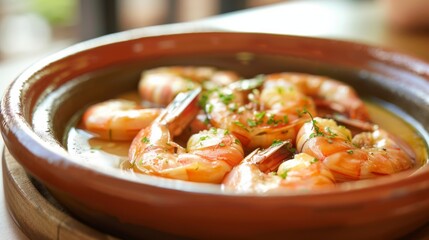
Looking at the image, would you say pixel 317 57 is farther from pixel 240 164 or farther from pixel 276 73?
pixel 240 164

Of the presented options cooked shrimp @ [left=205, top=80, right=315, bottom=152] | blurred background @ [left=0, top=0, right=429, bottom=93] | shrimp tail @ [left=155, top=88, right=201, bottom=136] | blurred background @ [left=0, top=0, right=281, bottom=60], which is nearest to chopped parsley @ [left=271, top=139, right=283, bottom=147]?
cooked shrimp @ [left=205, top=80, right=315, bottom=152]

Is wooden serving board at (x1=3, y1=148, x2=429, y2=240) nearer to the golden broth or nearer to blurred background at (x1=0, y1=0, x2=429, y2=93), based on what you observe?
the golden broth

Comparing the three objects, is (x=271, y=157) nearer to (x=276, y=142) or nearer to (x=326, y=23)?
(x=276, y=142)

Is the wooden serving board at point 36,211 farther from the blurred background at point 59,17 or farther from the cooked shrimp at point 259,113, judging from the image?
the blurred background at point 59,17

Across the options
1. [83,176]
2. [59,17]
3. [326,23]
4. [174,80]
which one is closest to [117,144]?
[174,80]

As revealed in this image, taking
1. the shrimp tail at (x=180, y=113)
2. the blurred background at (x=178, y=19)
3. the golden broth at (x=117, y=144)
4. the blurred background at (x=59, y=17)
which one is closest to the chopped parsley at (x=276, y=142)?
the shrimp tail at (x=180, y=113)

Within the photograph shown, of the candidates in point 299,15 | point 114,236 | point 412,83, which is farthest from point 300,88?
point 299,15
